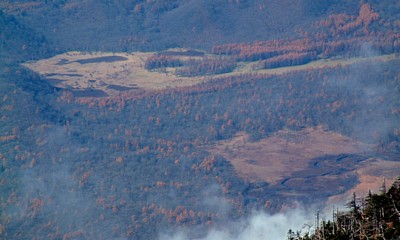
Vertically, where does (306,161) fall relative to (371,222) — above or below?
below

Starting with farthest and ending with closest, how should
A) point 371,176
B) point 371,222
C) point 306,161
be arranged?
point 306,161, point 371,176, point 371,222

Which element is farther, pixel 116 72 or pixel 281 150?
pixel 116 72

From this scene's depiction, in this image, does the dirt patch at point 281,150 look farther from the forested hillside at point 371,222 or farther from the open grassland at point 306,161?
the forested hillside at point 371,222

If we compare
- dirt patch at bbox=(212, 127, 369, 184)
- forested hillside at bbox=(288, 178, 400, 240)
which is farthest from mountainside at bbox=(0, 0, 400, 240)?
forested hillside at bbox=(288, 178, 400, 240)

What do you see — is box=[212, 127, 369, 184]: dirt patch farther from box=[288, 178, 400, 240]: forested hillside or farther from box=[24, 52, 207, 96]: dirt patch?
box=[288, 178, 400, 240]: forested hillside

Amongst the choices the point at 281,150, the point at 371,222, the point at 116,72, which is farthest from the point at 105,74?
the point at 371,222

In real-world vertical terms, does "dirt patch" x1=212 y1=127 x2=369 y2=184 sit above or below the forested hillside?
below

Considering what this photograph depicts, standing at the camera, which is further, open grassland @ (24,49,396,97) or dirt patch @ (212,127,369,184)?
open grassland @ (24,49,396,97)

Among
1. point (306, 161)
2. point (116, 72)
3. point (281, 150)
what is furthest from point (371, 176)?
point (116, 72)

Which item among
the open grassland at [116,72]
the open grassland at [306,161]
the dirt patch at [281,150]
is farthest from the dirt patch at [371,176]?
the open grassland at [116,72]

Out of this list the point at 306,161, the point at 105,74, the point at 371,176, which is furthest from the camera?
the point at 105,74

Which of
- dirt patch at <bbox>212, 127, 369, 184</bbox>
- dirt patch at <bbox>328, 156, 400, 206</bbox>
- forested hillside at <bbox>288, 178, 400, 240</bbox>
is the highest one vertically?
forested hillside at <bbox>288, 178, 400, 240</bbox>

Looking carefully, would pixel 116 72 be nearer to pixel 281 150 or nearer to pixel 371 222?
pixel 281 150

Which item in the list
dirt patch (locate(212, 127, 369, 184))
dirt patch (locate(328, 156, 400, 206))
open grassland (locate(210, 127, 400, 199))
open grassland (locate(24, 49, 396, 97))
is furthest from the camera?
open grassland (locate(24, 49, 396, 97))
